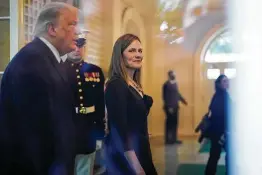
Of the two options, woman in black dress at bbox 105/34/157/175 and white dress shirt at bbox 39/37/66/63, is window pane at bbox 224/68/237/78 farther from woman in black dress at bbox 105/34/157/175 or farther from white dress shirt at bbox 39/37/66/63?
white dress shirt at bbox 39/37/66/63

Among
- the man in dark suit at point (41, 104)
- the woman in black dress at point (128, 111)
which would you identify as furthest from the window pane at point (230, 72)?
the man in dark suit at point (41, 104)

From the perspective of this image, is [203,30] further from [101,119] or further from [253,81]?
[101,119]

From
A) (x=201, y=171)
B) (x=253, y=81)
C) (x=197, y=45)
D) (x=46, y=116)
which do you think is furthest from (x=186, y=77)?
(x=46, y=116)

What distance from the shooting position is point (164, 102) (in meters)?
1.41

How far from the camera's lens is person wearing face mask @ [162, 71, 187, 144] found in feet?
4.58

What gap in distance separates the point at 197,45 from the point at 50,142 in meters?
0.72

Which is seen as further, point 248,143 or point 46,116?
point 46,116

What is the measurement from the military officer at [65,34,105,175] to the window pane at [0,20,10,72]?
32 cm

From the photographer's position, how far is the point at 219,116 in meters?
1.36

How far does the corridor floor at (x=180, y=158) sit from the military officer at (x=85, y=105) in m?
0.24

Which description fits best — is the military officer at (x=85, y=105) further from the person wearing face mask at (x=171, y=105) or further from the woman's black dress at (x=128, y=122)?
the person wearing face mask at (x=171, y=105)

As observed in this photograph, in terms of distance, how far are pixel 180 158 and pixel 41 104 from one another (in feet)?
1.99

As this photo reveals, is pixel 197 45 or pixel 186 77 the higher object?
A: pixel 197 45

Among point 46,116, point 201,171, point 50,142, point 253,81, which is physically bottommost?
point 201,171
